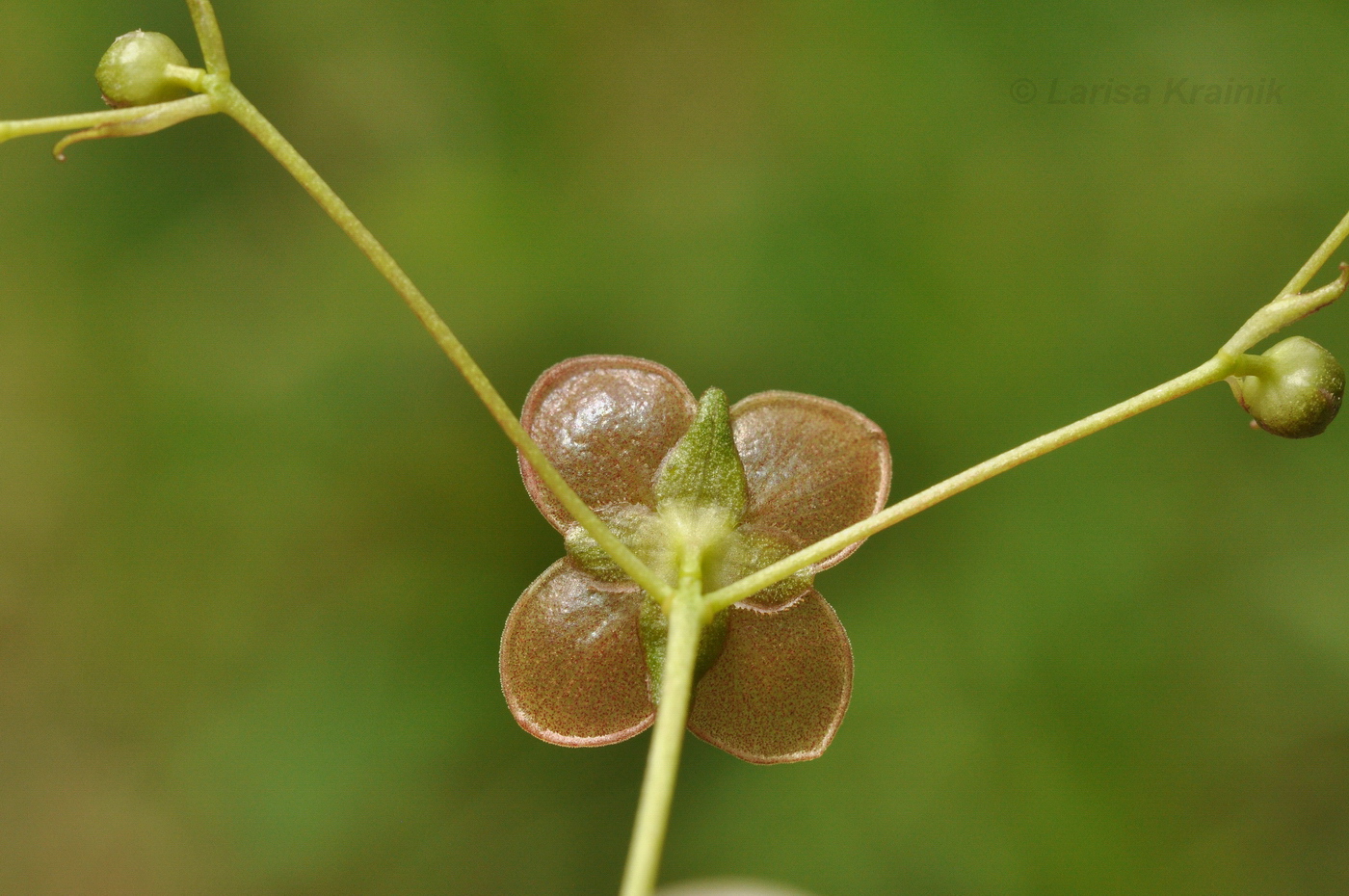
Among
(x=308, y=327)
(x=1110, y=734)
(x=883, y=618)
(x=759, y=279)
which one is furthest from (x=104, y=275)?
(x=1110, y=734)

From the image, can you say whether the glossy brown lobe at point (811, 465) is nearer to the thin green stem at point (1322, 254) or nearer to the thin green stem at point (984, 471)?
the thin green stem at point (984, 471)

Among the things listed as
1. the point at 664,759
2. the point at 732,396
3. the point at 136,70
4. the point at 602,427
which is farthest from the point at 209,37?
the point at 732,396

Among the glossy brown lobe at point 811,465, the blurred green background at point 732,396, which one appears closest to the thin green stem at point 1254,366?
the glossy brown lobe at point 811,465

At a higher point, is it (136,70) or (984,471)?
(136,70)

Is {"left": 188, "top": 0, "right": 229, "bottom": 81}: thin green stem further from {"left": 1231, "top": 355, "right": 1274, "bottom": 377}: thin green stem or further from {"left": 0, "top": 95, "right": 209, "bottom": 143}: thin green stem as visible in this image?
{"left": 1231, "top": 355, "right": 1274, "bottom": 377}: thin green stem

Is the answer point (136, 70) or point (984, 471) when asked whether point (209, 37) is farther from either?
point (984, 471)

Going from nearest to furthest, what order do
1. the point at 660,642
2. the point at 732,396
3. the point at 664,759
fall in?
the point at 664,759 < the point at 660,642 < the point at 732,396
